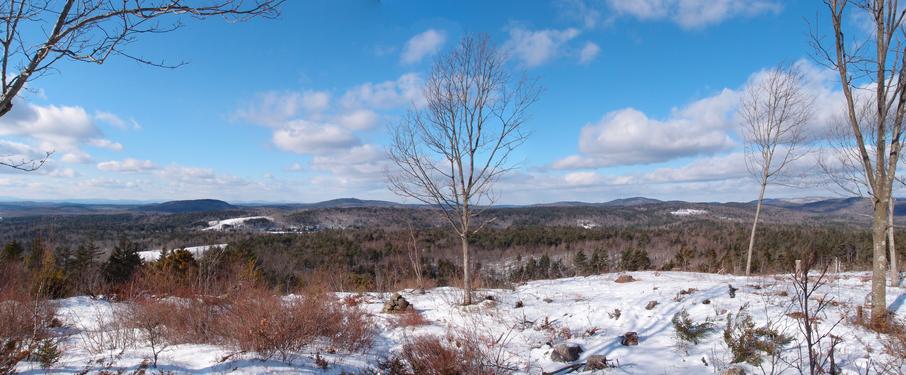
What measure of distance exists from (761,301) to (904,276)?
9746 mm

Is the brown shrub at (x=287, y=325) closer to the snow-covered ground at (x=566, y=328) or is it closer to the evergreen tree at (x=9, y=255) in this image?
the snow-covered ground at (x=566, y=328)

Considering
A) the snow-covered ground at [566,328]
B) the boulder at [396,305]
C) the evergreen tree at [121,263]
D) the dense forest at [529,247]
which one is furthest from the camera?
the dense forest at [529,247]

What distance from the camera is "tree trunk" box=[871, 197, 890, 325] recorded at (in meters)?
5.62

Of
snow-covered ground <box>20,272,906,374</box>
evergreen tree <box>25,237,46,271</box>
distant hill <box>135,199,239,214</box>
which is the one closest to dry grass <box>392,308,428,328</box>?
snow-covered ground <box>20,272,906,374</box>

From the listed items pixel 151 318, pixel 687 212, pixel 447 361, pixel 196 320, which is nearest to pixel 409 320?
pixel 447 361

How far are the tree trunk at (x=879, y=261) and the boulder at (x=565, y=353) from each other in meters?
4.24

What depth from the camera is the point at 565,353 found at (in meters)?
5.41

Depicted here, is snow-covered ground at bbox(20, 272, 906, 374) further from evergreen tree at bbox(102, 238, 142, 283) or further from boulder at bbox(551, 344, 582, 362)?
evergreen tree at bbox(102, 238, 142, 283)

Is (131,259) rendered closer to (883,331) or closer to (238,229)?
(883,331)

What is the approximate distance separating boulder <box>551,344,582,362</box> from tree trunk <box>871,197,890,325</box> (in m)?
4.24

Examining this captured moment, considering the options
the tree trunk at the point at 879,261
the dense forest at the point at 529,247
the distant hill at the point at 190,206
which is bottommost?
the dense forest at the point at 529,247

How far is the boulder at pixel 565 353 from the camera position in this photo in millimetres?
5383

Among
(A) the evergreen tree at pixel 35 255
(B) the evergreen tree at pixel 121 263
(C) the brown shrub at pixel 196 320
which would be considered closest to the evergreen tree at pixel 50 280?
(A) the evergreen tree at pixel 35 255

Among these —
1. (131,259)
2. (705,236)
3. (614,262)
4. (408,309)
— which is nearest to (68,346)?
(408,309)
